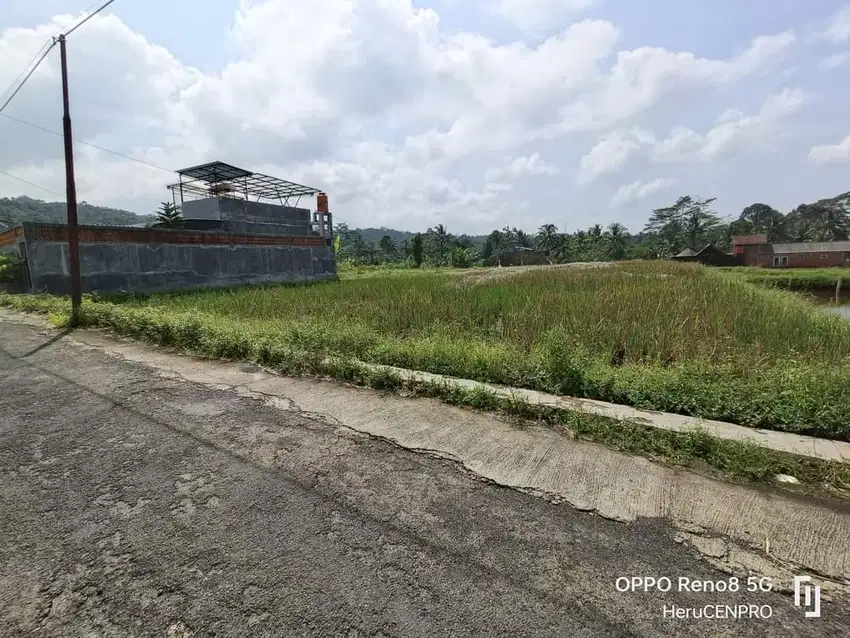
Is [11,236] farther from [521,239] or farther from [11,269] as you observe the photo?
[521,239]

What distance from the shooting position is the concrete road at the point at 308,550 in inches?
61.4

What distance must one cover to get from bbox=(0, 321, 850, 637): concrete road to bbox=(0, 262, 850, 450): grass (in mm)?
1808

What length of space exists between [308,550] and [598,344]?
473cm

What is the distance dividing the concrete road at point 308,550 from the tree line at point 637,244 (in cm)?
4749

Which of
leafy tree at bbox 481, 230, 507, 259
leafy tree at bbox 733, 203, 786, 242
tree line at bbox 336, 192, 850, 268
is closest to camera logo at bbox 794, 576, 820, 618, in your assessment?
tree line at bbox 336, 192, 850, 268

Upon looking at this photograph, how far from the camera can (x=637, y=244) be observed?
67.8m

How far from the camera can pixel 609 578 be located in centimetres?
175

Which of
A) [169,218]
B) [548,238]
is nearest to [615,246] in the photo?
[548,238]

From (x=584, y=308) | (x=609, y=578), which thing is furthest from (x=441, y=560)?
(x=584, y=308)

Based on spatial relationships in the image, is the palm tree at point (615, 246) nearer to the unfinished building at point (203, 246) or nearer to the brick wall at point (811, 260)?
the brick wall at point (811, 260)

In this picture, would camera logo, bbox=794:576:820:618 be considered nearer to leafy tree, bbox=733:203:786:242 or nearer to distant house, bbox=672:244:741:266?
distant house, bbox=672:244:741:266

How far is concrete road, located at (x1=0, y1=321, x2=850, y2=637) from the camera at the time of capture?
1.56 metres

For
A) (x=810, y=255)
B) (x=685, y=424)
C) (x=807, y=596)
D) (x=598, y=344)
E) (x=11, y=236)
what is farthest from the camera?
(x=810, y=255)

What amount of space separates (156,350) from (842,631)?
7492 mm
